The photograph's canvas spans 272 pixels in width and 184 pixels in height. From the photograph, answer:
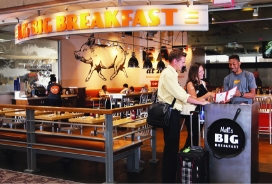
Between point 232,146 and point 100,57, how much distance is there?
430 inches

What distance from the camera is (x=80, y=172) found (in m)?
5.01

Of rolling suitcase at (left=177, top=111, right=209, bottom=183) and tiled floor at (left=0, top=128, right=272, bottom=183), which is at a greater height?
rolling suitcase at (left=177, top=111, right=209, bottom=183)

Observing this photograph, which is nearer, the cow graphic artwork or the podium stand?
the podium stand

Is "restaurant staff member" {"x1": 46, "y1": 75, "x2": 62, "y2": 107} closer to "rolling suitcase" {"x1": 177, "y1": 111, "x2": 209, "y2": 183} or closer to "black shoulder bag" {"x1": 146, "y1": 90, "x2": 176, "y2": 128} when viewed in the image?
"black shoulder bag" {"x1": 146, "y1": 90, "x2": 176, "y2": 128}

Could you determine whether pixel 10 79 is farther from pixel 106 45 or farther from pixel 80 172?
pixel 80 172

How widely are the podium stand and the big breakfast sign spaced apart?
1.83 m

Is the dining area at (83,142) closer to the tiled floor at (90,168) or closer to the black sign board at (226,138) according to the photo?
the tiled floor at (90,168)

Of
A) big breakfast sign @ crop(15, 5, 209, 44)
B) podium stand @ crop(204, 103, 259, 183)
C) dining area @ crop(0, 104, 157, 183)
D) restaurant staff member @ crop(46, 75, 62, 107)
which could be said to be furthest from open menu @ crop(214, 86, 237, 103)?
restaurant staff member @ crop(46, 75, 62, 107)

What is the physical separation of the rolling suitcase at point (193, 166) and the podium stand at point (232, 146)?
5.4 inches

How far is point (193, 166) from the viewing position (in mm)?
3793

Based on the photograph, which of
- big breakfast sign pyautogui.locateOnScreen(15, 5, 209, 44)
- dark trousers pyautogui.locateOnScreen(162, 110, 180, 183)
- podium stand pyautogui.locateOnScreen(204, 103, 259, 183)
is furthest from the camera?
big breakfast sign pyautogui.locateOnScreen(15, 5, 209, 44)

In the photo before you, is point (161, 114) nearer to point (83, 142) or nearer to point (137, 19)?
point (83, 142)

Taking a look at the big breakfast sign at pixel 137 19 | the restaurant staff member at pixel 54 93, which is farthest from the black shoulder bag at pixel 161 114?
the restaurant staff member at pixel 54 93

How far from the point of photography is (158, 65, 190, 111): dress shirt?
12.6 ft
